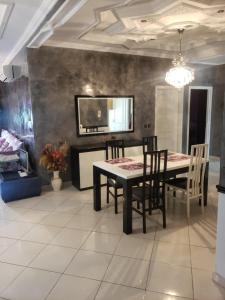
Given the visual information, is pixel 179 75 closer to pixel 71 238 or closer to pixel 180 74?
pixel 180 74

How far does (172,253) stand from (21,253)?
1.67 metres

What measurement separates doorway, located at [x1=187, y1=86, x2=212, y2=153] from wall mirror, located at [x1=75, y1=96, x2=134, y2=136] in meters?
2.13

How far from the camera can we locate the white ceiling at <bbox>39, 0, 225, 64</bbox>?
8.83 feet

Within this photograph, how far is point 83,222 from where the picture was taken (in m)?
3.36

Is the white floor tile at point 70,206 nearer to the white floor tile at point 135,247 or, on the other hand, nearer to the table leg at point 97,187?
the table leg at point 97,187

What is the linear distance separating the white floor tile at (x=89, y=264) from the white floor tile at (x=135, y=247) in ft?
0.62

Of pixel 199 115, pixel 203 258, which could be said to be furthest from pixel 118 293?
pixel 199 115

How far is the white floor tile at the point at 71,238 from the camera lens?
282 cm

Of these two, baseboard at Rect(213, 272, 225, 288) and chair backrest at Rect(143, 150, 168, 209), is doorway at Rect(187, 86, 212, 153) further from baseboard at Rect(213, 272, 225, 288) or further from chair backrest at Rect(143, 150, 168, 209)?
baseboard at Rect(213, 272, 225, 288)

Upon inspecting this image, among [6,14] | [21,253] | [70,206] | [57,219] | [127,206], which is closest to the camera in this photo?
[21,253]

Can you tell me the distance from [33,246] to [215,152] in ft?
18.8

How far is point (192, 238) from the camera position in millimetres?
2908

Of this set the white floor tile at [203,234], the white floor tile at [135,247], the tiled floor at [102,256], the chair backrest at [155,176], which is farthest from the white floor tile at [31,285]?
the white floor tile at [203,234]

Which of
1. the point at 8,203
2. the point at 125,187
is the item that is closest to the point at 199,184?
the point at 125,187
